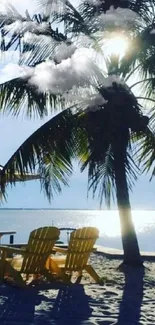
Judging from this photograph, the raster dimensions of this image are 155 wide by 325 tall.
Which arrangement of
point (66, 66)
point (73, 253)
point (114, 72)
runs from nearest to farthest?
point (73, 253)
point (66, 66)
point (114, 72)

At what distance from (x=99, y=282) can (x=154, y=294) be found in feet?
3.59

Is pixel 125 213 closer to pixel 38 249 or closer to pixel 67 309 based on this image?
pixel 38 249

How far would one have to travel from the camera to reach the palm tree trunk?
11.2 m

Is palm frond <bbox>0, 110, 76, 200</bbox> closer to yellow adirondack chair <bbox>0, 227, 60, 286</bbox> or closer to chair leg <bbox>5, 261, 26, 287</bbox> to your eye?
yellow adirondack chair <bbox>0, 227, 60, 286</bbox>

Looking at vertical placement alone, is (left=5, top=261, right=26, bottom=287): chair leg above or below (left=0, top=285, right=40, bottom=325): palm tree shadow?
A: above

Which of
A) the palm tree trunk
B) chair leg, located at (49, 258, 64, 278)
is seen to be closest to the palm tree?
the palm tree trunk

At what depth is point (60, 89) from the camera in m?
10.9

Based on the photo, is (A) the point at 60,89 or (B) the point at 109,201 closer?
(A) the point at 60,89

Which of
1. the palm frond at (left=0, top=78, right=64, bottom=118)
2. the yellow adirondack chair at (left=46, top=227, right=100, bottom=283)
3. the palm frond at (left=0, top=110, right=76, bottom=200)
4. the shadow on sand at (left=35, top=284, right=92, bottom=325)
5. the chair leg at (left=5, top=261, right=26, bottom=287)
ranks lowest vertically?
the shadow on sand at (left=35, top=284, right=92, bottom=325)

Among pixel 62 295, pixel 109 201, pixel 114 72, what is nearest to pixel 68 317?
pixel 62 295

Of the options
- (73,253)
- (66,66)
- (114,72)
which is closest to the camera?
(73,253)

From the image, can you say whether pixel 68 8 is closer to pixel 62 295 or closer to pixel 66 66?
pixel 66 66

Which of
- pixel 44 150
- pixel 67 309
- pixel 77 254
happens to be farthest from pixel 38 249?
pixel 44 150

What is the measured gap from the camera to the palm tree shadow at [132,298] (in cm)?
631
